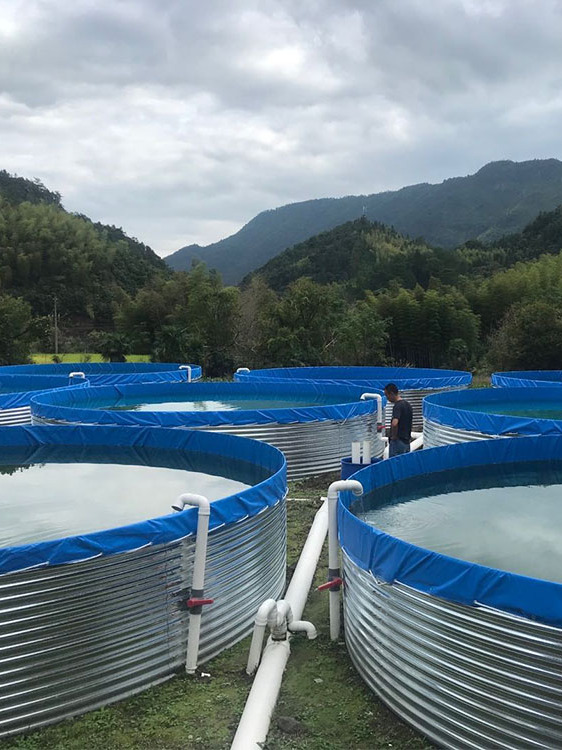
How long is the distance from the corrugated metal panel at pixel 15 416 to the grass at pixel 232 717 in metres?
7.73

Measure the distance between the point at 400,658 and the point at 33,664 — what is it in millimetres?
1782

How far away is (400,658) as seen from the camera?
3568 mm

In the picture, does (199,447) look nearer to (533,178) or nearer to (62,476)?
(62,476)

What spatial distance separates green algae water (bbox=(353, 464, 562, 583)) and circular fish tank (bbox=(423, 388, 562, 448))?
720mm

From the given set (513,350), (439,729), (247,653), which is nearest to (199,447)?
(247,653)

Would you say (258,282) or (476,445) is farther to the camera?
(258,282)

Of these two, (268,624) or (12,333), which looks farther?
(12,333)

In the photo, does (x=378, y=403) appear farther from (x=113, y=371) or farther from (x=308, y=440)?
(x=113, y=371)

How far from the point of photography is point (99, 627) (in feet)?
11.9

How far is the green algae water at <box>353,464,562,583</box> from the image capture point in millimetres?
4586

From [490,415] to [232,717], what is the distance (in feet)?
18.0

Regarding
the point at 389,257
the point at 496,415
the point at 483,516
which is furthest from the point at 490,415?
the point at 389,257

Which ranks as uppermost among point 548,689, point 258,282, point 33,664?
point 258,282

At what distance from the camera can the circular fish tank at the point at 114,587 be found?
11.3 ft
